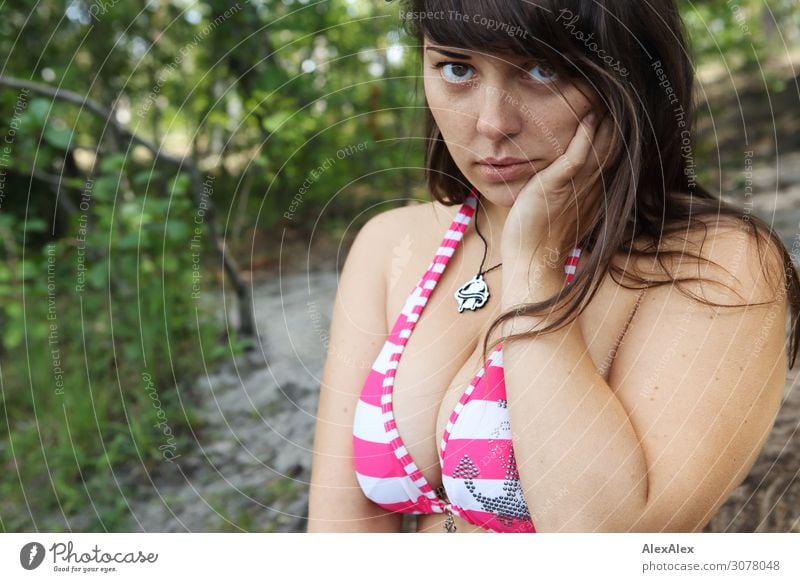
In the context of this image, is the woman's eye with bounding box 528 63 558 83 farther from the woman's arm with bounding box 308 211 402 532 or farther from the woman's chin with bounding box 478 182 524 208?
the woman's arm with bounding box 308 211 402 532

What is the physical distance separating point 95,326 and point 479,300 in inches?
62.1

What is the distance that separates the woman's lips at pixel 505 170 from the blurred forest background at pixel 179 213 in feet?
2.05

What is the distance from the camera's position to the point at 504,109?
826 millimetres

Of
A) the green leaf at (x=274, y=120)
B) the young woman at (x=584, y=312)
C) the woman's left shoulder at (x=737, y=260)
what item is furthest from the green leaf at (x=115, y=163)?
the woman's left shoulder at (x=737, y=260)

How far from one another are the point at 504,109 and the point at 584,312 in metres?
0.23

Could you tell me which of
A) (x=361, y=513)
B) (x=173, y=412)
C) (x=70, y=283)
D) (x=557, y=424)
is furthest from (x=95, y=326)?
(x=557, y=424)

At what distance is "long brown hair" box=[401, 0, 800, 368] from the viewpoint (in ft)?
2.57

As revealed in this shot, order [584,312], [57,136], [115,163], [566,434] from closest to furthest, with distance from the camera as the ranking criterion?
[566,434] < [584,312] < [57,136] < [115,163]

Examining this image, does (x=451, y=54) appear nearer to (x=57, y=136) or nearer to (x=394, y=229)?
(x=394, y=229)

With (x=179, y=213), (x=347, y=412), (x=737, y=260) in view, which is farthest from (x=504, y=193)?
(x=179, y=213)

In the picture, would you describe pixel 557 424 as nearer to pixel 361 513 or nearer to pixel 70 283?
pixel 361 513

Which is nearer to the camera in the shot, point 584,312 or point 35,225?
point 584,312
